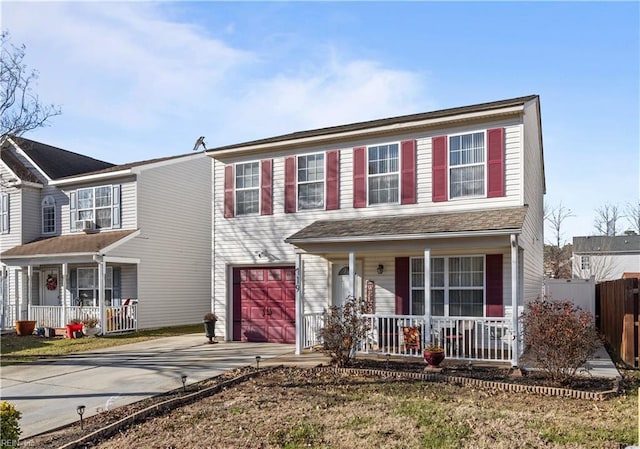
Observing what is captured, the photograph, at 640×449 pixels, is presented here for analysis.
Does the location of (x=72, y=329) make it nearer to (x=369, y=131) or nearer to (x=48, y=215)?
(x=48, y=215)

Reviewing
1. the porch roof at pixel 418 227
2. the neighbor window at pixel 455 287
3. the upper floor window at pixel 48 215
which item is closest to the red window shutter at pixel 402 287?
the neighbor window at pixel 455 287

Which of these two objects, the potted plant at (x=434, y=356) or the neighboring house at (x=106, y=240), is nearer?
the potted plant at (x=434, y=356)

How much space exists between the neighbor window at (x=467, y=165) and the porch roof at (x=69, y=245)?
469 inches

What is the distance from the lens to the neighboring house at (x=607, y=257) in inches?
1485

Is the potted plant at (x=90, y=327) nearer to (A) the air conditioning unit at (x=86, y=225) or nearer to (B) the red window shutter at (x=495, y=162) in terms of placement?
(A) the air conditioning unit at (x=86, y=225)

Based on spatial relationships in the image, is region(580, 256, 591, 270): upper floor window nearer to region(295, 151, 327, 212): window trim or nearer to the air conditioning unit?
region(295, 151, 327, 212): window trim

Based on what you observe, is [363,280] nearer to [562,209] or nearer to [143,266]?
[143,266]

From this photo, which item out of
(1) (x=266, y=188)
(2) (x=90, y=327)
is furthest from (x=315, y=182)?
(2) (x=90, y=327)

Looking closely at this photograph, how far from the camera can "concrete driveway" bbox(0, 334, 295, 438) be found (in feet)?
27.3

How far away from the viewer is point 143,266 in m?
18.8

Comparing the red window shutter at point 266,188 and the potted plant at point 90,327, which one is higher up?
the red window shutter at point 266,188

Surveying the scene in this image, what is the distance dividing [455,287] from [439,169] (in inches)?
115

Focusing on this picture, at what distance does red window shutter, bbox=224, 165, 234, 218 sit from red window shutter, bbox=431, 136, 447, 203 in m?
6.25

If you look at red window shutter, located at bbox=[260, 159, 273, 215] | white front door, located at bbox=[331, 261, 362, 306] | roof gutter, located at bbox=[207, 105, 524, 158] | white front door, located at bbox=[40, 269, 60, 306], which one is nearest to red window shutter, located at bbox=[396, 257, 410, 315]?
white front door, located at bbox=[331, 261, 362, 306]
